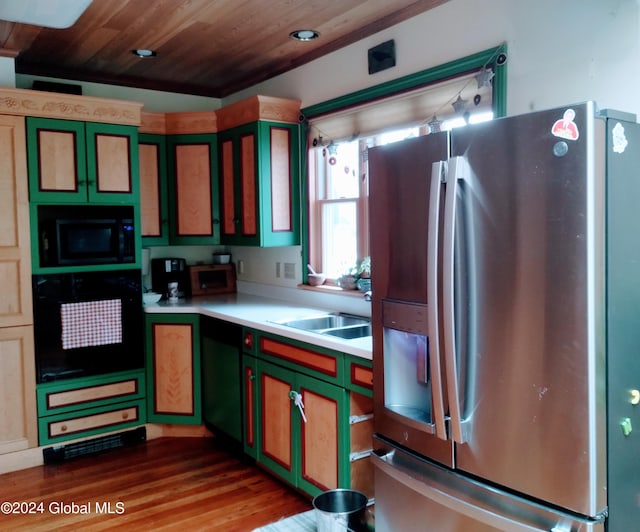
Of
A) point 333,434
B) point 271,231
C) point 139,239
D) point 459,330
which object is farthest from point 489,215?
point 139,239

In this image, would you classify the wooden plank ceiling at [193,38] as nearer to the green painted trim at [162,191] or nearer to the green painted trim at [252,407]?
the green painted trim at [162,191]

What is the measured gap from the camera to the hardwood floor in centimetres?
273

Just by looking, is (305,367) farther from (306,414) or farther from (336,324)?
(336,324)

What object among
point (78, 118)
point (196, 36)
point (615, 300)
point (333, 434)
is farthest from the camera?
point (78, 118)

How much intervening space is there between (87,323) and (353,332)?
1.72 meters

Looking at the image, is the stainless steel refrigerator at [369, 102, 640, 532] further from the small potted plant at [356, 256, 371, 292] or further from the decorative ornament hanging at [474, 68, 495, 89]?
the small potted plant at [356, 256, 371, 292]

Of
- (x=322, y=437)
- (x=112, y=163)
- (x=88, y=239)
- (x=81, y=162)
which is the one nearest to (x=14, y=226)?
(x=88, y=239)

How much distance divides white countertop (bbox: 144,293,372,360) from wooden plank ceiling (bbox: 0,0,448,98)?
155cm

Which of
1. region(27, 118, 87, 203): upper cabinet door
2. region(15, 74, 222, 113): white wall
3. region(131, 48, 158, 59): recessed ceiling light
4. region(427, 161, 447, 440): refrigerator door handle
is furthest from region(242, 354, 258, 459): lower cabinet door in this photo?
region(15, 74, 222, 113): white wall

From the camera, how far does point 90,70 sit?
13.0 feet

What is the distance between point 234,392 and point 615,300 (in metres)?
2.41

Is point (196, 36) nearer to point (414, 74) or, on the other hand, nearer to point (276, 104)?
point (276, 104)

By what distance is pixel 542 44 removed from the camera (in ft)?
7.46

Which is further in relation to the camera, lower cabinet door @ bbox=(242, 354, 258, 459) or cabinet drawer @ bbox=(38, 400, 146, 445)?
cabinet drawer @ bbox=(38, 400, 146, 445)
